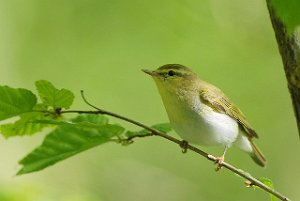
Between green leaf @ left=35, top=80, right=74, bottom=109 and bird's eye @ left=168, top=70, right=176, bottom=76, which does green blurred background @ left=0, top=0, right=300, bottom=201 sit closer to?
bird's eye @ left=168, top=70, right=176, bottom=76

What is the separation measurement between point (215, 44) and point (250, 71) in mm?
761

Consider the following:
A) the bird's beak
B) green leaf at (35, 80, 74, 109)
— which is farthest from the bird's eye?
green leaf at (35, 80, 74, 109)

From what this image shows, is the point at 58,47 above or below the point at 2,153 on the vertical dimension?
above

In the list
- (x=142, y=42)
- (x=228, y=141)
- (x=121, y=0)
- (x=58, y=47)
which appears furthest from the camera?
(x=58, y=47)

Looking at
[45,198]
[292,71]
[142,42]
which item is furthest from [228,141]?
[142,42]

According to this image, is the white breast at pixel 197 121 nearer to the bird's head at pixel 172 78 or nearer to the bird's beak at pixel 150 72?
the bird's head at pixel 172 78

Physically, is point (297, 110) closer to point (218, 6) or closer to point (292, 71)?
point (292, 71)

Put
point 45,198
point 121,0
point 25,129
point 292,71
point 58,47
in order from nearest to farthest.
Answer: point 292,71, point 25,129, point 45,198, point 121,0, point 58,47

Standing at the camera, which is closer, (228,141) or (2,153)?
(228,141)

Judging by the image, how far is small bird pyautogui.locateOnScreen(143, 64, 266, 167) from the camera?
3.35 meters

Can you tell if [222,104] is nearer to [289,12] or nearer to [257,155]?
[257,155]

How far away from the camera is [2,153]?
762cm

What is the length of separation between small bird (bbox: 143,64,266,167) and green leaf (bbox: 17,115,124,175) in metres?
1.39

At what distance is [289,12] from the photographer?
954 mm
